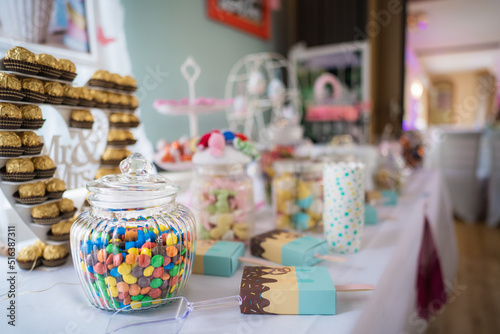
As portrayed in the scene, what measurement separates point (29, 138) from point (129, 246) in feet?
1.17

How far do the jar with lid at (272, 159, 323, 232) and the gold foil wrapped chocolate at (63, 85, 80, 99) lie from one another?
1.87 ft

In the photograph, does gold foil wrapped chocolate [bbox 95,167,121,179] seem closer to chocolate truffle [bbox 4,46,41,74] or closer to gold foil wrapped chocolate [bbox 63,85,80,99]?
gold foil wrapped chocolate [bbox 63,85,80,99]

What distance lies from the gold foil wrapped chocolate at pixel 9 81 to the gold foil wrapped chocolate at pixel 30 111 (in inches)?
1.9

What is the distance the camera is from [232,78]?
2.80m

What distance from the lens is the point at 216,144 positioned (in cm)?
88

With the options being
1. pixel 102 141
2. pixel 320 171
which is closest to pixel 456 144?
pixel 320 171

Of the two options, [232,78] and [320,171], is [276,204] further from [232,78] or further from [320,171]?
[232,78]

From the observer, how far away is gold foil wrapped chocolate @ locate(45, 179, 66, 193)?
0.75m

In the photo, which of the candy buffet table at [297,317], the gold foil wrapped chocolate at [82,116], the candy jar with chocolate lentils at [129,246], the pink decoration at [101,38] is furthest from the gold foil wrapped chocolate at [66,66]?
the pink decoration at [101,38]

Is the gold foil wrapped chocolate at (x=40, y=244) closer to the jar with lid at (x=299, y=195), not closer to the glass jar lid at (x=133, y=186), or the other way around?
the glass jar lid at (x=133, y=186)

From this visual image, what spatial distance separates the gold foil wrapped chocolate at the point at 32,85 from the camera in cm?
68

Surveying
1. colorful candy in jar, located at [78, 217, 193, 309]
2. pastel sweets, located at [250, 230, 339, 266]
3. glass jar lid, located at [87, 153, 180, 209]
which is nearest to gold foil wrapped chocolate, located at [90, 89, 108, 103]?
glass jar lid, located at [87, 153, 180, 209]

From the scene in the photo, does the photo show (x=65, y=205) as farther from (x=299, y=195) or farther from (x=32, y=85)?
(x=299, y=195)

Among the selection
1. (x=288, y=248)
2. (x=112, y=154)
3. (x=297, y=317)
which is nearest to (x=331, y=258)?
(x=288, y=248)
